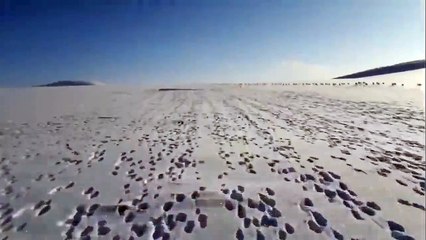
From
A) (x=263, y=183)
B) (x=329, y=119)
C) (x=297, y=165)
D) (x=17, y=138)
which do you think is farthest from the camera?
(x=329, y=119)

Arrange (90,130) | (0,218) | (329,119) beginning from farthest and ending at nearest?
(329,119) → (90,130) → (0,218)

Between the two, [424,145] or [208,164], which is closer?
[208,164]

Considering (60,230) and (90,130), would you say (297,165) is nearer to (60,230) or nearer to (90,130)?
(60,230)

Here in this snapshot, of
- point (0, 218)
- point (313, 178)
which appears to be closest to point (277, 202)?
point (313, 178)

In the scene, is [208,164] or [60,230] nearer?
[60,230]

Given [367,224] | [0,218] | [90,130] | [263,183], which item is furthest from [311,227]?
[90,130]

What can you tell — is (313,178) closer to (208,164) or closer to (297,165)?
(297,165)
